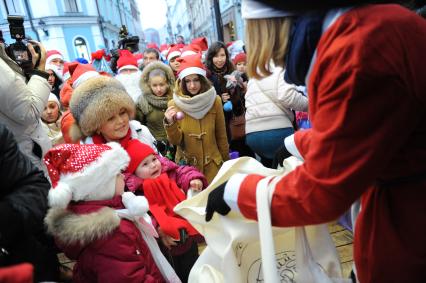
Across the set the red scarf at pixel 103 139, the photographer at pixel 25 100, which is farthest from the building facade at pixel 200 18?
the red scarf at pixel 103 139

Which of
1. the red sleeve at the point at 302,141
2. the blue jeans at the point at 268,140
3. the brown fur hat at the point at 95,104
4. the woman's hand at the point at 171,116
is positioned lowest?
the blue jeans at the point at 268,140

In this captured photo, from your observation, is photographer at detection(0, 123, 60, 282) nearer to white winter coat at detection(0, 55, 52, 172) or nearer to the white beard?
white winter coat at detection(0, 55, 52, 172)

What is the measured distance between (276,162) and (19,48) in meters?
2.28

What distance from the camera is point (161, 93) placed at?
383cm

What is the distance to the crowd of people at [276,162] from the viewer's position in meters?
0.88

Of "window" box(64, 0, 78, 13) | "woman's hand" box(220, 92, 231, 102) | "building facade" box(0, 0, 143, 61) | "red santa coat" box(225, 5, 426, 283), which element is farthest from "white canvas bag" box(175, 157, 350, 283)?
"window" box(64, 0, 78, 13)

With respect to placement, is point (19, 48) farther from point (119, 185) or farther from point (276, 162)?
point (276, 162)

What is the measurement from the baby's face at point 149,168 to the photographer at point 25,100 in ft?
2.87

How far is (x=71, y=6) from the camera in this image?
27672 mm

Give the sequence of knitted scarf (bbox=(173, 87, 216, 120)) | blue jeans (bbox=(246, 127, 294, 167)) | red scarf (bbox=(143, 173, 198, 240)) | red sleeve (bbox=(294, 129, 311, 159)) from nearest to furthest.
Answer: red sleeve (bbox=(294, 129, 311, 159))
red scarf (bbox=(143, 173, 198, 240))
blue jeans (bbox=(246, 127, 294, 167))
knitted scarf (bbox=(173, 87, 216, 120))

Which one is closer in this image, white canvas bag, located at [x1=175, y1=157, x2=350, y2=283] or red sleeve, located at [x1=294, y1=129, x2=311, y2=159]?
white canvas bag, located at [x1=175, y1=157, x2=350, y2=283]

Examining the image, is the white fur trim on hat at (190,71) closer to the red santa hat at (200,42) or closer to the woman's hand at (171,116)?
the woman's hand at (171,116)

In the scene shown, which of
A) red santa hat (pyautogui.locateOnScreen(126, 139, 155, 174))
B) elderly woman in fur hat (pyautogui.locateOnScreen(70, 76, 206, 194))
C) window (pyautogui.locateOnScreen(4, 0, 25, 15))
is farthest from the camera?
window (pyautogui.locateOnScreen(4, 0, 25, 15))

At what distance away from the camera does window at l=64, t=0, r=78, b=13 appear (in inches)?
1070
